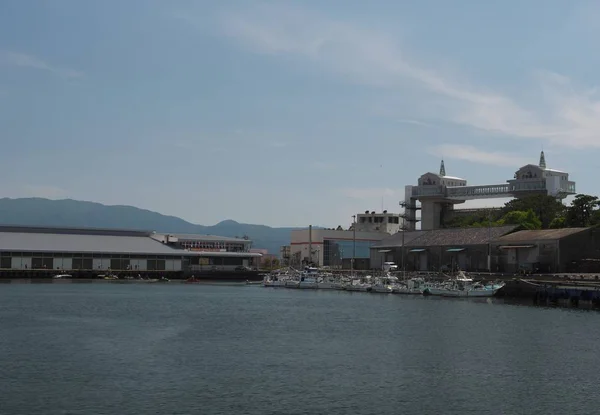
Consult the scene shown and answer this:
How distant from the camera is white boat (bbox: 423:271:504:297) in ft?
272

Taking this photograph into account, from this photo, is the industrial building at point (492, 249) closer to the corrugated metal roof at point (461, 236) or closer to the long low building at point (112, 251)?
the corrugated metal roof at point (461, 236)

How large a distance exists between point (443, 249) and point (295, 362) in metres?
76.5

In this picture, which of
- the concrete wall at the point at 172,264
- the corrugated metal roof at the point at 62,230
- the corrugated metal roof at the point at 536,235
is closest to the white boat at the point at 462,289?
the corrugated metal roof at the point at 536,235

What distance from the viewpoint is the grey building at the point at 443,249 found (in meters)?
105

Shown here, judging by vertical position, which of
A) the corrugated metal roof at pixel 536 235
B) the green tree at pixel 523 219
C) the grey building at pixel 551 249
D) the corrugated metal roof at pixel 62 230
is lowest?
the grey building at pixel 551 249

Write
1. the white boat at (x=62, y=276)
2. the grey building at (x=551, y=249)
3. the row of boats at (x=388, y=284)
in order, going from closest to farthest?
the row of boats at (x=388, y=284) < the grey building at (x=551, y=249) < the white boat at (x=62, y=276)

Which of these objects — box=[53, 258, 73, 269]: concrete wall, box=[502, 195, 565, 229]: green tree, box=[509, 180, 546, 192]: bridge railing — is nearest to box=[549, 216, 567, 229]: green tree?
box=[502, 195, 565, 229]: green tree

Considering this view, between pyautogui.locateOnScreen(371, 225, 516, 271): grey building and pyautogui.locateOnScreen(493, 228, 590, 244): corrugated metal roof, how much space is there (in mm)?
2639

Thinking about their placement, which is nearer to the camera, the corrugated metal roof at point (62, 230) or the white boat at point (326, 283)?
the white boat at point (326, 283)

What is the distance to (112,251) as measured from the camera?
4956 inches

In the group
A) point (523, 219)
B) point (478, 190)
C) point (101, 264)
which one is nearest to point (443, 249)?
point (523, 219)

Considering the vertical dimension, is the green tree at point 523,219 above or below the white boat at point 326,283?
above

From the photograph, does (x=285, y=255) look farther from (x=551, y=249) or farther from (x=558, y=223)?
(x=551, y=249)

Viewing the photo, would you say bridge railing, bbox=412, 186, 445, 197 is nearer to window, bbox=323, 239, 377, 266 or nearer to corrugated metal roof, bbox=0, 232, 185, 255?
window, bbox=323, 239, 377, 266
